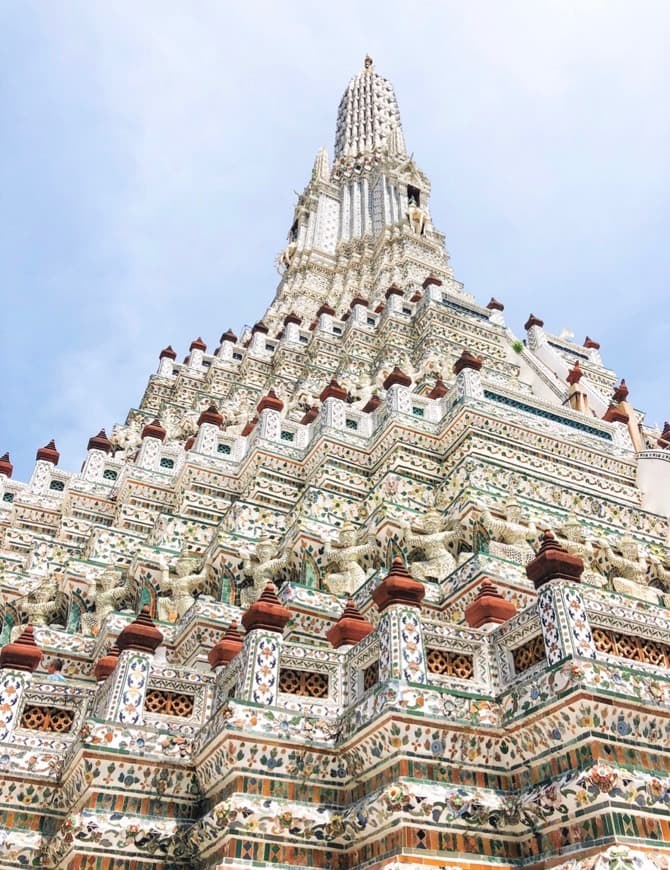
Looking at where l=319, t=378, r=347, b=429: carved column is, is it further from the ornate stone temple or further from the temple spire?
the temple spire

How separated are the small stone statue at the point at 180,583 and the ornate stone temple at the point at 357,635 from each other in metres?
0.04

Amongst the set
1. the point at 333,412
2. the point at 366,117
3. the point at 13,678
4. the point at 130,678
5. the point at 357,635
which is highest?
the point at 366,117

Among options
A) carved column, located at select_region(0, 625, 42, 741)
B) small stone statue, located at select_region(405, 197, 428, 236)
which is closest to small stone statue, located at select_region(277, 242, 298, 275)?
small stone statue, located at select_region(405, 197, 428, 236)

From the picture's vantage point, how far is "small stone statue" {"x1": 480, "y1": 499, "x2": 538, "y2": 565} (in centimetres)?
1038

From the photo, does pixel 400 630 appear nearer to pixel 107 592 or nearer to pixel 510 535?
pixel 510 535

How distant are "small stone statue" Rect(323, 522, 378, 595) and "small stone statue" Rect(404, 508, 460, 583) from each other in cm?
58

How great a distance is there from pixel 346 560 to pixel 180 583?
7.94 ft

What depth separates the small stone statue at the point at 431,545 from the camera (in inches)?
422

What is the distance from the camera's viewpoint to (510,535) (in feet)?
35.6

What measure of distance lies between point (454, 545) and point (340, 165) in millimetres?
32460

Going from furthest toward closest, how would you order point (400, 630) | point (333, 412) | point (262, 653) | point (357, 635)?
point (333, 412), point (357, 635), point (262, 653), point (400, 630)

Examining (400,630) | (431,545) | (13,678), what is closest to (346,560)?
(431,545)

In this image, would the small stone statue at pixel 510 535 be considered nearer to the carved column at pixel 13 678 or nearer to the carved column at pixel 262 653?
the carved column at pixel 262 653

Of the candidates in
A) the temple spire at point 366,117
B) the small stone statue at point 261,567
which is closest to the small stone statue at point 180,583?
the small stone statue at point 261,567
